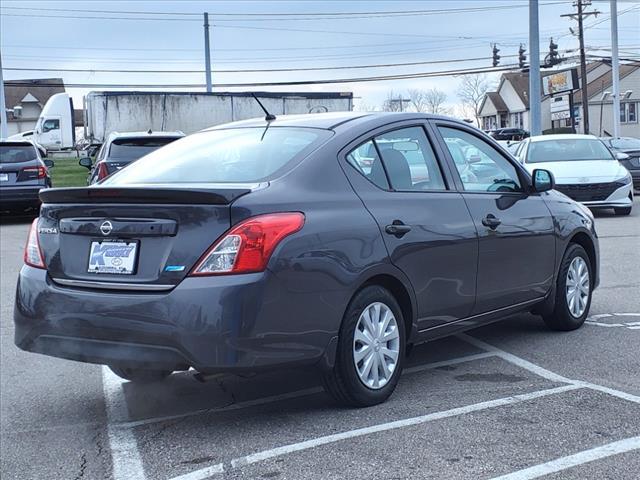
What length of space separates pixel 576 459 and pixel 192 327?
186cm

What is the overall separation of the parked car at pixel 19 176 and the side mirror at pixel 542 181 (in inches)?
487

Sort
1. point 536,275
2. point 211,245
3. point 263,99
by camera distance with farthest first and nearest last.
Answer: point 263,99 < point 536,275 < point 211,245

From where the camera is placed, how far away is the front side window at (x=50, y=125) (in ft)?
137

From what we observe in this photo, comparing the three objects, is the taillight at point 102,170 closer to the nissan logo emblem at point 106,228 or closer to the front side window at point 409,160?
the front side window at point 409,160

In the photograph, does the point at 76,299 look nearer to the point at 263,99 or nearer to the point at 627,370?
the point at 627,370

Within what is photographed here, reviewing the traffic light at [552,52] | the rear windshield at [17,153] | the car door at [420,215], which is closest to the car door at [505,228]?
the car door at [420,215]

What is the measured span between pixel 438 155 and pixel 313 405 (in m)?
1.79

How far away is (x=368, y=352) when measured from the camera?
4523mm

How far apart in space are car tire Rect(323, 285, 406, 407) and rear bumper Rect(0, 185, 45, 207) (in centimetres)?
1306

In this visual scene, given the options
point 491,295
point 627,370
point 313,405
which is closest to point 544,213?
point 491,295

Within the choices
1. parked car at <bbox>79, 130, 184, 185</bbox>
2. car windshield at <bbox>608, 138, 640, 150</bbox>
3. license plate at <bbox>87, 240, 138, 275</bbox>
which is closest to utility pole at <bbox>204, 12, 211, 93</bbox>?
car windshield at <bbox>608, 138, 640, 150</bbox>

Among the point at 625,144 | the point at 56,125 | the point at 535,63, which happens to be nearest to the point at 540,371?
the point at 625,144

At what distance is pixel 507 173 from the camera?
5969mm

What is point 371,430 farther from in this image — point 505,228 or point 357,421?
point 505,228
